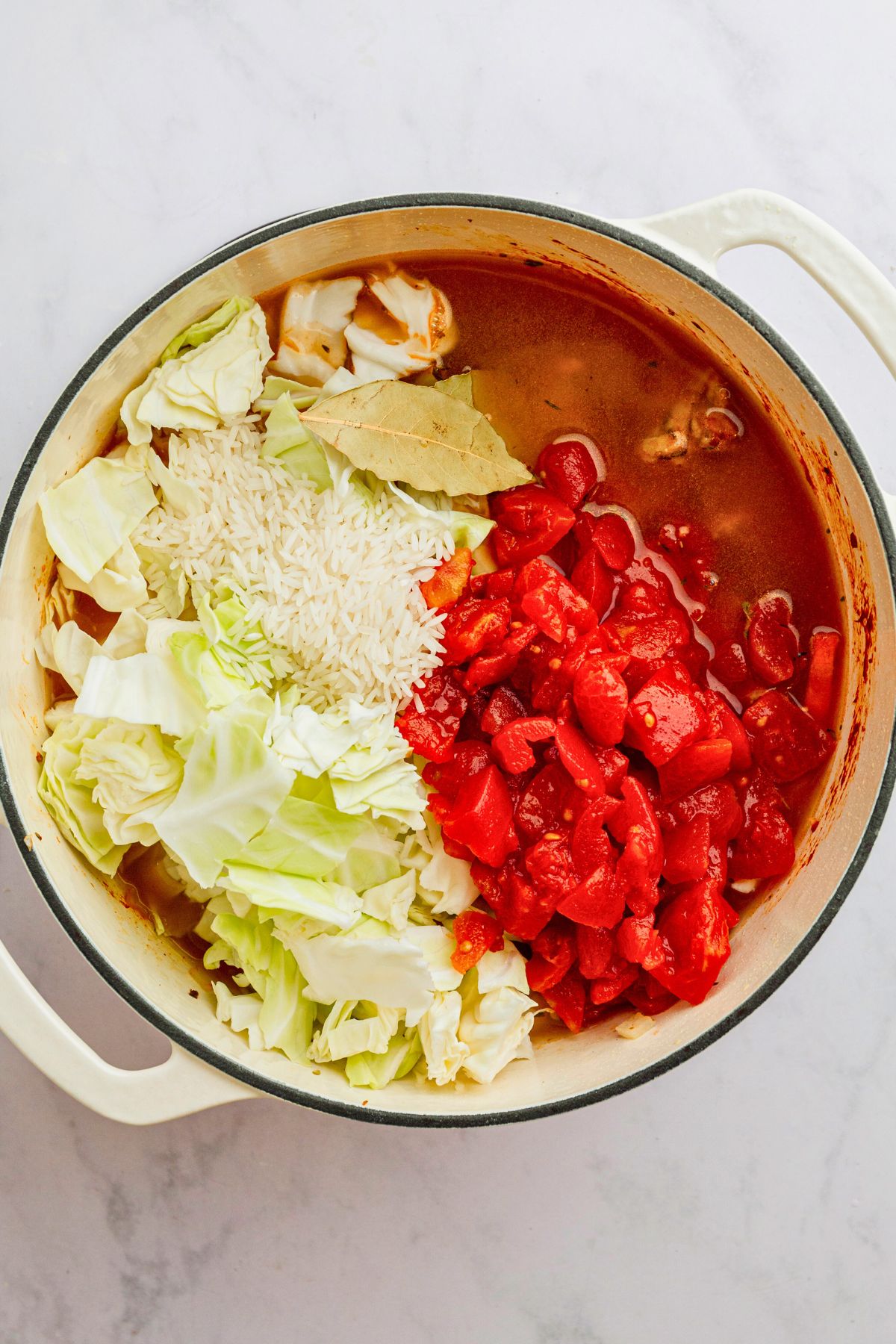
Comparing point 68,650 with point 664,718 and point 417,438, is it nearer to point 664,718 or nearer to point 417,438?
point 417,438

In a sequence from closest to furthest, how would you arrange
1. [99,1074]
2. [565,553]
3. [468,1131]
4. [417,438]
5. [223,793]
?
[99,1074] → [223,793] → [417,438] → [565,553] → [468,1131]

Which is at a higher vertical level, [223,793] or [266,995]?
[223,793]

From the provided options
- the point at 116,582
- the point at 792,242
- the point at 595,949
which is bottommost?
the point at 595,949

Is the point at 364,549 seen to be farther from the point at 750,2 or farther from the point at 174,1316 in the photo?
the point at 174,1316

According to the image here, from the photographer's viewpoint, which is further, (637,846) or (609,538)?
(609,538)

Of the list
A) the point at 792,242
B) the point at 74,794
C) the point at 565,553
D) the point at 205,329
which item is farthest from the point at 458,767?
the point at 792,242

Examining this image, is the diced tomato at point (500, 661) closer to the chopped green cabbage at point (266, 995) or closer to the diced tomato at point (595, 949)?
the diced tomato at point (595, 949)
